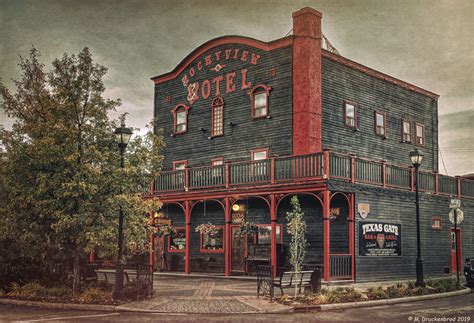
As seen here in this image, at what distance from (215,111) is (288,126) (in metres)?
5.22

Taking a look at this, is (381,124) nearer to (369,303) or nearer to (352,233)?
(352,233)

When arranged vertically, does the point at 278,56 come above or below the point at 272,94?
above

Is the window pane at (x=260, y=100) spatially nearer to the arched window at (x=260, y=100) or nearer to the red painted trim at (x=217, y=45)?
the arched window at (x=260, y=100)

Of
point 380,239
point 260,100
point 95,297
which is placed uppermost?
point 260,100

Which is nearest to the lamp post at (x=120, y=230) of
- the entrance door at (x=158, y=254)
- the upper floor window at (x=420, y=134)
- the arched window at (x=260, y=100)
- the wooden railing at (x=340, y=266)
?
the wooden railing at (x=340, y=266)

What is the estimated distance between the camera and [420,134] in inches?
1336

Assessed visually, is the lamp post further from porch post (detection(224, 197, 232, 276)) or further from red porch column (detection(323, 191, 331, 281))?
porch post (detection(224, 197, 232, 276))

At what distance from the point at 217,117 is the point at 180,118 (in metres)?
2.91

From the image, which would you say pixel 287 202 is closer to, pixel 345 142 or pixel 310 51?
pixel 345 142

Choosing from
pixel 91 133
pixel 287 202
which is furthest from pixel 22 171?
pixel 287 202

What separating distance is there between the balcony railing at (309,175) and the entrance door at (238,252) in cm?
299

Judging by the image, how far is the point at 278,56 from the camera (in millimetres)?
28516


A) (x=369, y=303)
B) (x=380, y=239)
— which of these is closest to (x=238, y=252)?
(x=380, y=239)

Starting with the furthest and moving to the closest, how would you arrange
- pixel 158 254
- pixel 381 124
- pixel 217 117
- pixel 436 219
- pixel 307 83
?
pixel 158 254 → pixel 217 117 → pixel 381 124 → pixel 436 219 → pixel 307 83
